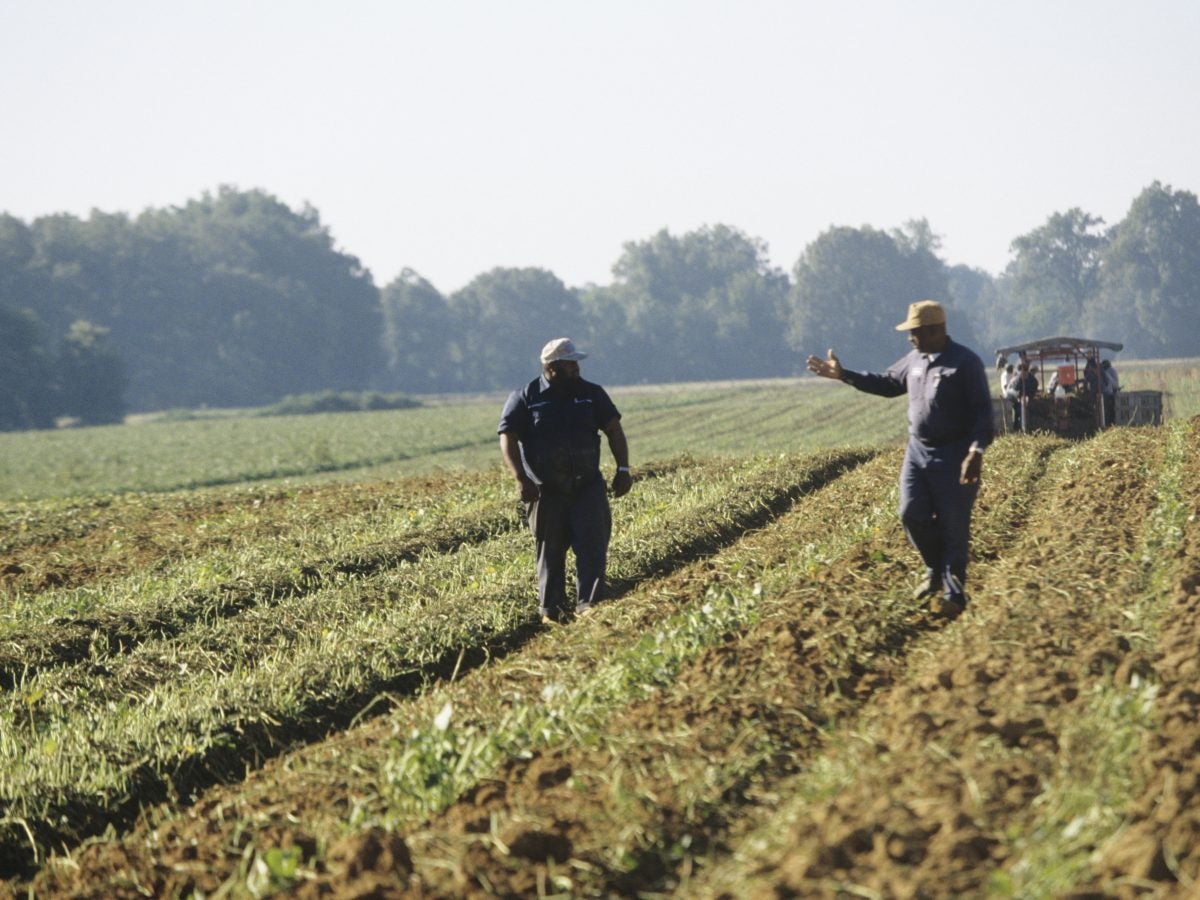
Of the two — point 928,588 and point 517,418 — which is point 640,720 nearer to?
point 928,588

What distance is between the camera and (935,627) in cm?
720

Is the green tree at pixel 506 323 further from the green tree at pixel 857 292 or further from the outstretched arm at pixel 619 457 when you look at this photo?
the outstretched arm at pixel 619 457

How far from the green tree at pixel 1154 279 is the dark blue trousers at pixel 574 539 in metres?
103

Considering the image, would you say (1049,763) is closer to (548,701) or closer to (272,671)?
(548,701)

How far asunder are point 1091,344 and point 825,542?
12.9 meters

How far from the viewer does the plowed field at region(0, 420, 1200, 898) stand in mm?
4242

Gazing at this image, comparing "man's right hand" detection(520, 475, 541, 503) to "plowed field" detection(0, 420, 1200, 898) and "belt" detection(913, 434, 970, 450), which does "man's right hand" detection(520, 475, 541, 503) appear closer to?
"plowed field" detection(0, 420, 1200, 898)

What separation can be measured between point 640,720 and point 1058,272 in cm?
11444

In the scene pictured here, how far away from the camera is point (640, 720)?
5.66 metres

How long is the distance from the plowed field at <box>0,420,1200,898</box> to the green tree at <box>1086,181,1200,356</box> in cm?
9958

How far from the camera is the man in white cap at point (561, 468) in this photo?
864cm

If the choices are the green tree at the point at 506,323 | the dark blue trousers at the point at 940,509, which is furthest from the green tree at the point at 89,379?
the dark blue trousers at the point at 940,509

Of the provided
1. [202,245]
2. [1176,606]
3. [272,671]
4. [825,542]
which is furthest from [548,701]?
[202,245]

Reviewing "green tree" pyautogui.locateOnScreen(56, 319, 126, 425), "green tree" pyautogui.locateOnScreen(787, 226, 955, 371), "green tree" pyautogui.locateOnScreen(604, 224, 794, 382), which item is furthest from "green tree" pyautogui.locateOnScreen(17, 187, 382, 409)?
"green tree" pyautogui.locateOnScreen(787, 226, 955, 371)
